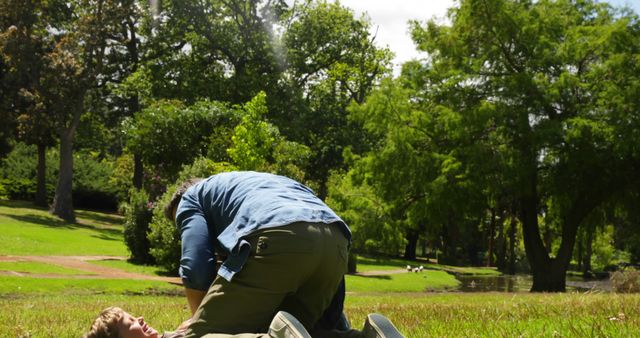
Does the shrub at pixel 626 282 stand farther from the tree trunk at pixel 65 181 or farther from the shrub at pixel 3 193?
the shrub at pixel 3 193

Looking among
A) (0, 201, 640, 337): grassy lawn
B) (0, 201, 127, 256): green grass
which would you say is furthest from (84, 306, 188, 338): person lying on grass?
(0, 201, 127, 256): green grass

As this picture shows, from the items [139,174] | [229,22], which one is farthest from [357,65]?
[139,174]

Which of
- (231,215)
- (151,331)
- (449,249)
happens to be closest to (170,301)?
(151,331)

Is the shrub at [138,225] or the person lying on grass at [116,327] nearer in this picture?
the person lying on grass at [116,327]

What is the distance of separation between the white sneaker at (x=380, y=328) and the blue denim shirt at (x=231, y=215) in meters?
0.60

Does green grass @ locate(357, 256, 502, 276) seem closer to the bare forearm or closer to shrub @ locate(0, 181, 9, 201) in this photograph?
shrub @ locate(0, 181, 9, 201)

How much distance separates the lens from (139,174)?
1686 inches

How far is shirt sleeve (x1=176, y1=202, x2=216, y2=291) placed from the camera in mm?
3979

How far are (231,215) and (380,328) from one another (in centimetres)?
113

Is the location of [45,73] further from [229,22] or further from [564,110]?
[564,110]

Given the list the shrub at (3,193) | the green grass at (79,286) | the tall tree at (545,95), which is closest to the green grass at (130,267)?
the green grass at (79,286)

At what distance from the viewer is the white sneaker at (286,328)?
3.28 m

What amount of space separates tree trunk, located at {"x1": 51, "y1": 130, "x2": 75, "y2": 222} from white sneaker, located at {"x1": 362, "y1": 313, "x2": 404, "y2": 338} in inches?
1439

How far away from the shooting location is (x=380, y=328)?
3.58 meters
